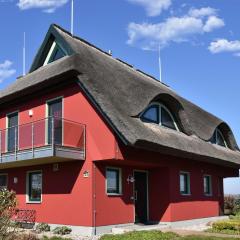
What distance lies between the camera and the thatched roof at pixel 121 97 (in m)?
16.4

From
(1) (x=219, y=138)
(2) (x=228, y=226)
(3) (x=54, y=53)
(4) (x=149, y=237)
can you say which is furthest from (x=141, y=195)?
(1) (x=219, y=138)

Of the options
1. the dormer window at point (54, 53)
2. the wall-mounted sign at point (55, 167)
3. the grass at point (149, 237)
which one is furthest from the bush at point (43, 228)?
the dormer window at point (54, 53)

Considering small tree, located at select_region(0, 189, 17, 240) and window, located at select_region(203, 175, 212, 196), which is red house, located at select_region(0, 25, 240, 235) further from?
small tree, located at select_region(0, 189, 17, 240)

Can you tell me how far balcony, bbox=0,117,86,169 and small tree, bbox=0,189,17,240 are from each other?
6111 millimetres

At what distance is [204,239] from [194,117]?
1194 cm

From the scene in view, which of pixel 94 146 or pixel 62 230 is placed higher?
pixel 94 146

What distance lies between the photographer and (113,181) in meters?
17.7

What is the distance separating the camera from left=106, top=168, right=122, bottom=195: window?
17328 mm

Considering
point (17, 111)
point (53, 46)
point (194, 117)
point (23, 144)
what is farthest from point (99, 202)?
point (194, 117)

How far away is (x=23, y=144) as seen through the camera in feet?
59.3

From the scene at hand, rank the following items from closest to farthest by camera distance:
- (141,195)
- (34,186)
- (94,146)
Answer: (94,146) < (34,186) < (141,195)

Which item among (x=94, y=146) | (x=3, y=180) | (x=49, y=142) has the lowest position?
(x=3, y=180)

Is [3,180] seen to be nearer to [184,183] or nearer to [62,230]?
[62,230]

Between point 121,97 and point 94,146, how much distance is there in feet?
8.41
